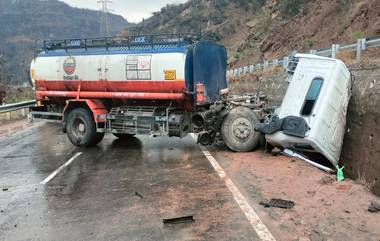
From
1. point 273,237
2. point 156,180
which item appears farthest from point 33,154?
point 273,237

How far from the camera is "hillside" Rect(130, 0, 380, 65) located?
2598cm

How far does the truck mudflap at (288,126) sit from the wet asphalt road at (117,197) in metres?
1.52

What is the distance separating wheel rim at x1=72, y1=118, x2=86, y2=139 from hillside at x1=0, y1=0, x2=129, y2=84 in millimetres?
123008

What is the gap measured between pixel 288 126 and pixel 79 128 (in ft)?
21.3

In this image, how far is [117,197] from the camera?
25.3 ft

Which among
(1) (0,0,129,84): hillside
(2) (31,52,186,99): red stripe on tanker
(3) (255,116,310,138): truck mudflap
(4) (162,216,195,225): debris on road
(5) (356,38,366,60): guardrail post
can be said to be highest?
(1) (0,0,129,84): hillside

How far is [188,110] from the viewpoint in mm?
11938

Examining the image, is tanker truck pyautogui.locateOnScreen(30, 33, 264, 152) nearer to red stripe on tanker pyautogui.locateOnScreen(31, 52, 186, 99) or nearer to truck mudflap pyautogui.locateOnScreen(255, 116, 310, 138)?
red stripe on tanker pyautogui.locateOnScreen(31, 52, 186, 99)

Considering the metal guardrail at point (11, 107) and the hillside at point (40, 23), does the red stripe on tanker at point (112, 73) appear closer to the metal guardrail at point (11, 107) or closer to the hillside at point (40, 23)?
the metal guardrail at point (11, 107)

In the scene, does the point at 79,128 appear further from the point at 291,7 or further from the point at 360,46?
the point at 291,7

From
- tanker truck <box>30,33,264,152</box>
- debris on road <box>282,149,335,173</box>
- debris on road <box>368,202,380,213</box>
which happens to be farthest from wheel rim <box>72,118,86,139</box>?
debris on road <box>368,202,380,213</box>

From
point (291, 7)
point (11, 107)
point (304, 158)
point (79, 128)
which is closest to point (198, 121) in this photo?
point (304, 158)

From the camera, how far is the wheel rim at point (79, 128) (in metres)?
13.2

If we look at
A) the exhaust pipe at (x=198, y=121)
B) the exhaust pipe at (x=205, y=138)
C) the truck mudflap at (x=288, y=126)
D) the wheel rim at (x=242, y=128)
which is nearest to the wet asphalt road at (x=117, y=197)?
the exhaust pipe at (x=205, y=138)
